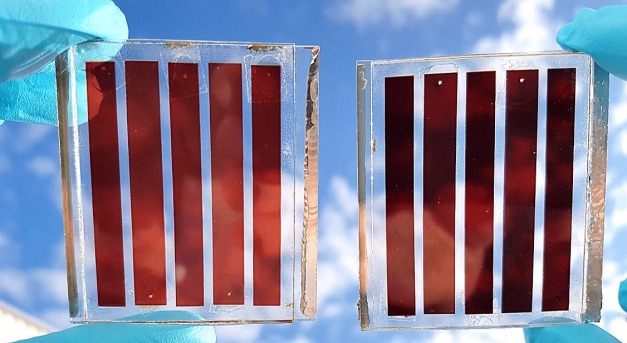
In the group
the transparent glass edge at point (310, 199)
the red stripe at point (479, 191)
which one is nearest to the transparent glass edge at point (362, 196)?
the transparent glass edge at point (310, 199)

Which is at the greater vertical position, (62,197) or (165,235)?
(62,197)

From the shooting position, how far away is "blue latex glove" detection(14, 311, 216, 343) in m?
2.24

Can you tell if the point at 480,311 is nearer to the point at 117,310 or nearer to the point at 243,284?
the point at 243,284

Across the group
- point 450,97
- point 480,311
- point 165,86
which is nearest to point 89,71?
point 165,86

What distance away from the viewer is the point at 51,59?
2188 millimetres

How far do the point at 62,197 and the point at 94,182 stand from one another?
14 cm

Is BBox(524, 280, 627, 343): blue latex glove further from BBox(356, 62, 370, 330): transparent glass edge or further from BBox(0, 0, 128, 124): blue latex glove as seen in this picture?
BBox(0, 0, 128, 124): blue latex glove

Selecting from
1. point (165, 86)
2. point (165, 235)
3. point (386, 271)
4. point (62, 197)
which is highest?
point (165, 86)

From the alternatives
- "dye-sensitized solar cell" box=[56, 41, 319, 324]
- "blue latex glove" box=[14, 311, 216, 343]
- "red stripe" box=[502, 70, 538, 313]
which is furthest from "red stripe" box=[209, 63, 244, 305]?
"red stripe" box=[502, 70, 538, 313]

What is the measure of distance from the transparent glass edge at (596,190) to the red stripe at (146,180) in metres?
1.84

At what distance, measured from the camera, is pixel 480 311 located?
2490 millimetres

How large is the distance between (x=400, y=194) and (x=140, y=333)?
4.10 ft

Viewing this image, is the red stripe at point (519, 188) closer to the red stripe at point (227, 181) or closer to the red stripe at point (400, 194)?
the red stripe at point (400, 194)

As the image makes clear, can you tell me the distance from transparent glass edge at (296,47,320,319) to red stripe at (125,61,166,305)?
63 cm
